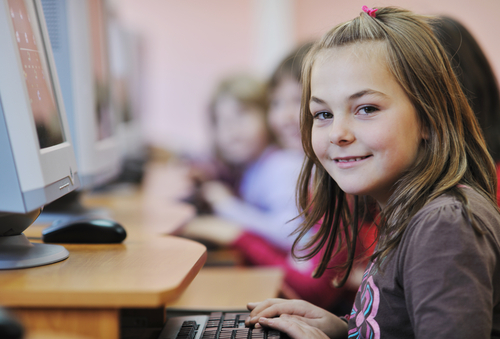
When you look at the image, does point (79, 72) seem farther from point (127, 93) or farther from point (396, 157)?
point (127, 93)

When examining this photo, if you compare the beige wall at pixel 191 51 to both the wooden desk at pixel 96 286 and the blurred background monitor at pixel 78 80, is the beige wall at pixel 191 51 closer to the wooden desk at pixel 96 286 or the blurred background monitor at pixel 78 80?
the blurred background monitor at pixel 78 80

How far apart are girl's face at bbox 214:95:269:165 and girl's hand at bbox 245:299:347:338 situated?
181cm

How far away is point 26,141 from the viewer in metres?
0.67

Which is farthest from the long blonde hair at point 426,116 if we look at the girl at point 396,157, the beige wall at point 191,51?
the beige wall at point 191,51

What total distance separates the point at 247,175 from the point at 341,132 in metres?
1.91

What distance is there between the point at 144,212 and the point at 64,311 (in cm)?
94

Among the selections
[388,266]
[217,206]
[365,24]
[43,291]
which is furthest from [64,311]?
[217,206]

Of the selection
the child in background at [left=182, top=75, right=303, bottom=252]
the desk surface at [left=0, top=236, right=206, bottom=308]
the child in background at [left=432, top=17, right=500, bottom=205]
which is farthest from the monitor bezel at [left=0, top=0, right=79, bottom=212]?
the child in background at [left=182, top=75, right=303, bottom=252]

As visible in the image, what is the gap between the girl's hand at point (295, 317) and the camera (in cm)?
76

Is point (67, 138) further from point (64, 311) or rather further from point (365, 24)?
point (365, 24)

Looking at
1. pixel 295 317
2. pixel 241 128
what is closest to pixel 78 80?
pixel 295 317

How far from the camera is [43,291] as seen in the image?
0.57 m

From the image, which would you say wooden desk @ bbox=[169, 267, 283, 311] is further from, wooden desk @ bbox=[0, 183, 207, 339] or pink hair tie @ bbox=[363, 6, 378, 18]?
pink hair tie @ bbox=[363, 6, 378, 18]

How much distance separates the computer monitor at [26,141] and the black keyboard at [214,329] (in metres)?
0.22
